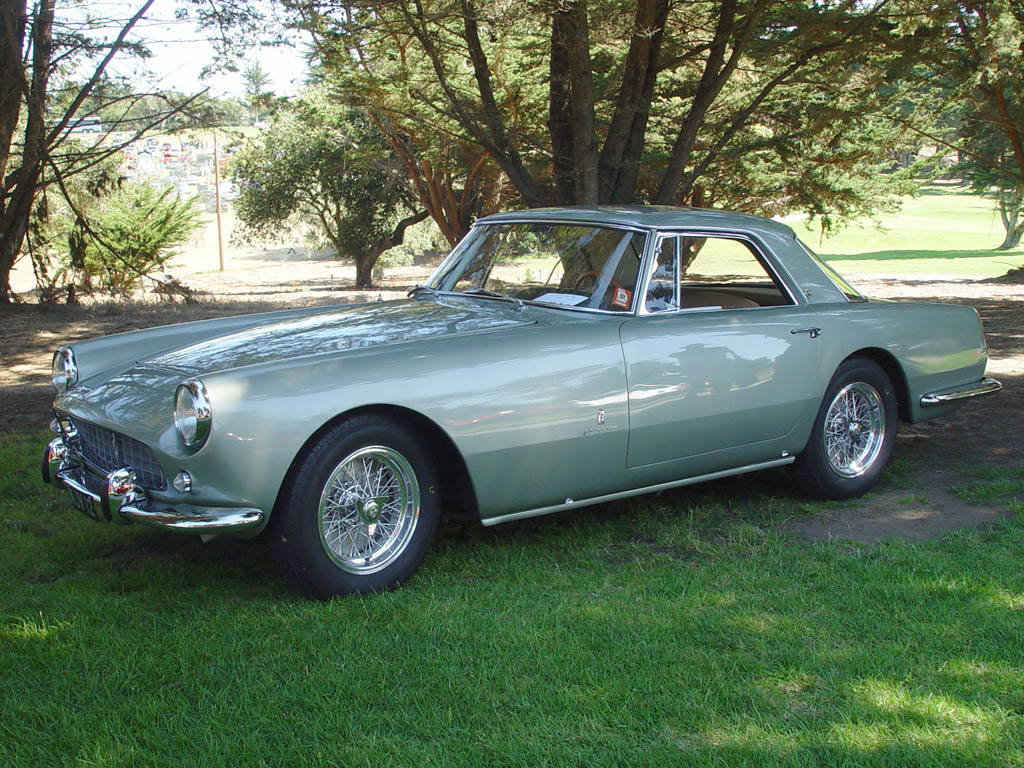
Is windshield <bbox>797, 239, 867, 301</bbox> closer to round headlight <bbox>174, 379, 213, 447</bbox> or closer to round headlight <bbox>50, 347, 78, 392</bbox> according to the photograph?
round headlight <bbox>174, 379, 213, 447</bbox>

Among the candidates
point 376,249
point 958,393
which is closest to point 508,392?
point 958,393

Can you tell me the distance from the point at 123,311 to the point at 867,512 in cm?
1216

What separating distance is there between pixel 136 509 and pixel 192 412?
16.7 inches

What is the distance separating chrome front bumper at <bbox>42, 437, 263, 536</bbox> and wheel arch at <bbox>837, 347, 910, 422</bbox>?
3.37 metres

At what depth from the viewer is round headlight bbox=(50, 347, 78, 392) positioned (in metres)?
4.70

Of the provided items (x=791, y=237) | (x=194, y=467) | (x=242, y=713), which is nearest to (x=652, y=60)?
(x=791, y=237)

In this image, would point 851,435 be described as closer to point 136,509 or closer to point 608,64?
point 136,509

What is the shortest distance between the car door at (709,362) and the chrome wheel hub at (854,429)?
38cm

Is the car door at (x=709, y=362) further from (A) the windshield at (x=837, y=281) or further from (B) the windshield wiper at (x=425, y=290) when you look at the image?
(B) the windshield wiper at (x=425, y=290)

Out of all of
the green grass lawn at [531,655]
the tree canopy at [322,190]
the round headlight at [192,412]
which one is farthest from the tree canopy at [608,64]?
the tree canopy at [322,190]

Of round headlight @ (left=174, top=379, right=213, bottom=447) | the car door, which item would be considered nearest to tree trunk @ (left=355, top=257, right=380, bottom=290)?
the car door

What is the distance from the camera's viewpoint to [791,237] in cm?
546

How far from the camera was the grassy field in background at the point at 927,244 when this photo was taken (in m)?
28.9

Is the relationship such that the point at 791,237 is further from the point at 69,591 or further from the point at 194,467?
the point at 69,591
